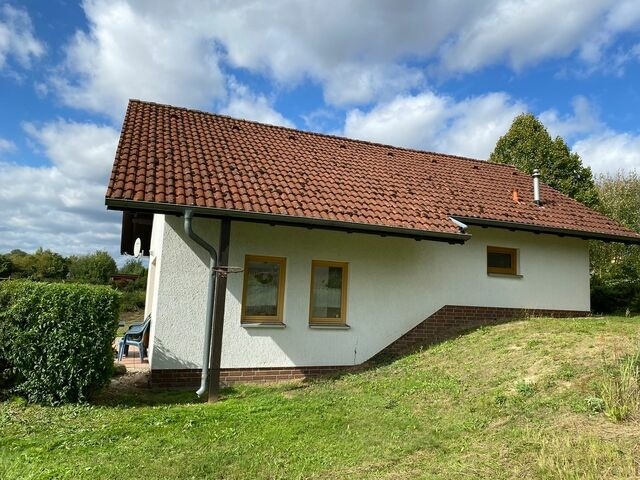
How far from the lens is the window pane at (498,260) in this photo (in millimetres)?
11188

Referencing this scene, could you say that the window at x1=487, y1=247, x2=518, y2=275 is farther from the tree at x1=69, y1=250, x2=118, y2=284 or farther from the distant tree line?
the tree at x1=69, y1=250, x2=118, y2=284

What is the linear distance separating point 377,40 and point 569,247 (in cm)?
715

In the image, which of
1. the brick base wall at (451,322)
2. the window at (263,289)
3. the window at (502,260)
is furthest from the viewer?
the window at (502,260)

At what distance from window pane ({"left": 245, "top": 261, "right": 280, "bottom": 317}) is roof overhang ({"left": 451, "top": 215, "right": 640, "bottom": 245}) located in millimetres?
4254

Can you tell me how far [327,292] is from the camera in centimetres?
948

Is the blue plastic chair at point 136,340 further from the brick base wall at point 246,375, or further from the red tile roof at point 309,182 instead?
the red tile roof at point 309,182

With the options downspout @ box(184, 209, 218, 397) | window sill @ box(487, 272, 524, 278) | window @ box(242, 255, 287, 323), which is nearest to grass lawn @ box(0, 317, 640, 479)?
downspout @ box(184, 209, 218, 397)

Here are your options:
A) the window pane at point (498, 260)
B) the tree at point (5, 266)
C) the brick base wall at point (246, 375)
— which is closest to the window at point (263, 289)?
the brick base wall at point (246, 375)

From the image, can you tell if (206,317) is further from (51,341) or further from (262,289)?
(51,341)

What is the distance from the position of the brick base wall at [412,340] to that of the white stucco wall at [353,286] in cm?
13

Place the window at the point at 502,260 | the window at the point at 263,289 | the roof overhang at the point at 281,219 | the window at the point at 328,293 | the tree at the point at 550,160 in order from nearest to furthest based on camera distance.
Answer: the roof overhang at the point at 281,219 → the window at the point at 263,289 → the window at the point at 328,293 → the window at the point at 502,260 → the tree at the point at 550,160

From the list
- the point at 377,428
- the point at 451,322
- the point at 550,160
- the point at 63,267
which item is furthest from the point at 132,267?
the point at 377,428

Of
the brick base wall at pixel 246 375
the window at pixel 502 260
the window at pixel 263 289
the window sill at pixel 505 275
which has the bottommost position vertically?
the brick base wall at pixel 246 375

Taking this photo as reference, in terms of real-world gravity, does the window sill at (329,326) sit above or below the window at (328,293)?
below
